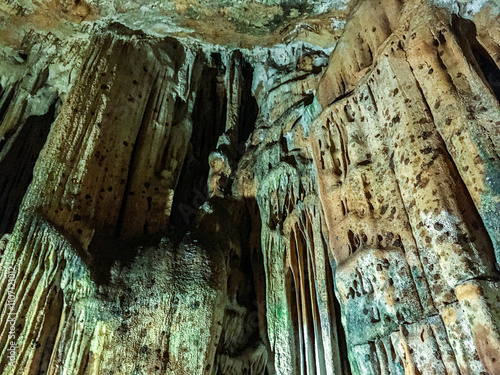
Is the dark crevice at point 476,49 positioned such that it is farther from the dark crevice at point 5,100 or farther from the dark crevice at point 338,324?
the dark crevice at point 5,100

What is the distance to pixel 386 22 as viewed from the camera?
3.73 m

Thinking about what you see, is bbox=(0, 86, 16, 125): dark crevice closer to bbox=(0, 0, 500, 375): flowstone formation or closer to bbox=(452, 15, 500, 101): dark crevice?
bbox=(0, 0, 500, 375): flowstone formation

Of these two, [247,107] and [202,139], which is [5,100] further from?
[247,107]

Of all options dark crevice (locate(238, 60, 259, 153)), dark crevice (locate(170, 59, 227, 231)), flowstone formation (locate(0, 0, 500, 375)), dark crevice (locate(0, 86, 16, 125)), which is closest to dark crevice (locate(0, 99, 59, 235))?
flowstone formation (locate(0, 0, 500, 375))

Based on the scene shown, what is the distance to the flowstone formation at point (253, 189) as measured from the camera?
2654 mm

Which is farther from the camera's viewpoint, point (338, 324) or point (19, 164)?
point (19, 164)

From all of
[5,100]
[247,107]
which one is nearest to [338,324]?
[247,107]

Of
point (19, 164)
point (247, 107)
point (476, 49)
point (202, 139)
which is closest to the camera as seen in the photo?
point (476, 49)

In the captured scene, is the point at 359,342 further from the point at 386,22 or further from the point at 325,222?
the point at 386,22

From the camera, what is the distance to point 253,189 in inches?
194

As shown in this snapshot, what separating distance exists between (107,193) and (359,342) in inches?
121

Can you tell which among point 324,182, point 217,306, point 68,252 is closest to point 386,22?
point 324,182

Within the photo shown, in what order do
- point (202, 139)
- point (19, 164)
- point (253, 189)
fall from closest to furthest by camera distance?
point (253, 189) < point (19, 164) < point (202, 139)

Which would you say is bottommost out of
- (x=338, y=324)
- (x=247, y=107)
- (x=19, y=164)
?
(x=338, y=324)
